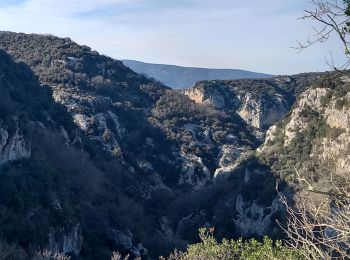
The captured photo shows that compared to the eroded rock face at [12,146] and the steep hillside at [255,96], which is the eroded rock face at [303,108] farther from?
the steep hillside at [255,96]

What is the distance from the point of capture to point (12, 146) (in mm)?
36188

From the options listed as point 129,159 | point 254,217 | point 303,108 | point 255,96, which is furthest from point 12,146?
point 255,96

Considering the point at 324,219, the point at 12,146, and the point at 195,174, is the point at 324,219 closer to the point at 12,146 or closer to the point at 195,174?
the point at 12,146

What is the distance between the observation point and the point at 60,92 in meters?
72.9

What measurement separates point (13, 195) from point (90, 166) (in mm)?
18873

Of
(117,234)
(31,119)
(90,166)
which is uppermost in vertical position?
(31,119)

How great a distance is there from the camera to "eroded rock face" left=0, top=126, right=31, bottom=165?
115 ft

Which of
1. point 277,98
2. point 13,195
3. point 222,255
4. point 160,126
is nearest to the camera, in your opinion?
point 222,255

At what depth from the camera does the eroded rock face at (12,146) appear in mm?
34969

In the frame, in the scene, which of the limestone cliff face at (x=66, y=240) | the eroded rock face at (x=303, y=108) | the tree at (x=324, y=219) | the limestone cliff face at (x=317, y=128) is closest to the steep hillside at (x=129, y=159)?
the limestone cliff face at (x=66, y=240)

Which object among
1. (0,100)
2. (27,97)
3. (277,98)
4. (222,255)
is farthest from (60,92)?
(222,255)

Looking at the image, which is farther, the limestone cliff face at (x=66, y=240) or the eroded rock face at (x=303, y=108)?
the eroded rock face at (x=303, y=108)

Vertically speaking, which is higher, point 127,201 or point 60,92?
point 60,92

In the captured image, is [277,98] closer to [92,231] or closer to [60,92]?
[60,92]
